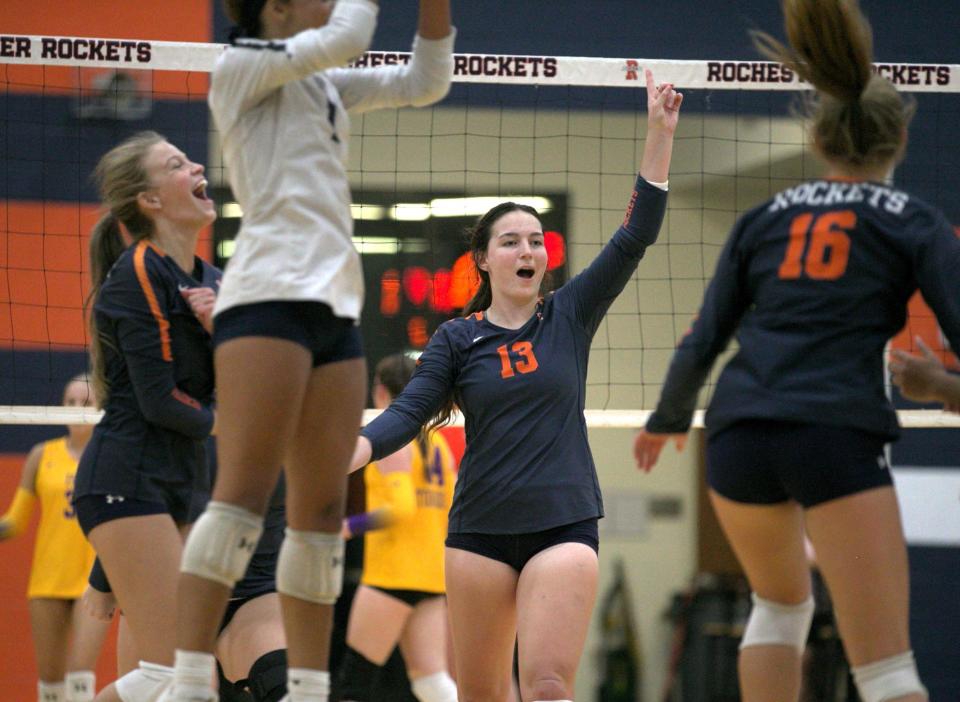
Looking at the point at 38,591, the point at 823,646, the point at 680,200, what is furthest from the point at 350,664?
the point at 680,200

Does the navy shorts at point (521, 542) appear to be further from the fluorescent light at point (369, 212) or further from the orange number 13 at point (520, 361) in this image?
the fluorescent light at point (369, 212)

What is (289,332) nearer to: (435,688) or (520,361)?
(520,361)

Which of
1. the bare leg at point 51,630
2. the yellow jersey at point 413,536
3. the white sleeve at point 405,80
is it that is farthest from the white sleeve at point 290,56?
the bare leg at point 51,630

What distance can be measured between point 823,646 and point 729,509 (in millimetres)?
5175

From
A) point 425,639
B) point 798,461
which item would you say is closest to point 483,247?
point 798,461

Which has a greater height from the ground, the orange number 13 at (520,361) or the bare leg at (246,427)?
the orange number 13 at (520,361)

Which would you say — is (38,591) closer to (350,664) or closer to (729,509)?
(350,664)

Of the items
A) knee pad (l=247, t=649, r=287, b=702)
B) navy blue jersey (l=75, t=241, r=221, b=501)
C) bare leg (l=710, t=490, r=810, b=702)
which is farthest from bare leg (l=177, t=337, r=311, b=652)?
knee pad (l=247, t=649, r=287, b=702)

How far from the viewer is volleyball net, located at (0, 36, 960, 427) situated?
24.2 ft

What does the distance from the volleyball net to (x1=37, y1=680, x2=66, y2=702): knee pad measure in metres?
1.55

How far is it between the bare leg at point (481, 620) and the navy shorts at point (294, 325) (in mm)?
1326

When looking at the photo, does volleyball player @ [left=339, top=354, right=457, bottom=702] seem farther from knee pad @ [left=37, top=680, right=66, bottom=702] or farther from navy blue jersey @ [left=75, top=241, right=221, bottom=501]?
navy blue jersey @ [left=75, top=241, right=221, bottom=501]

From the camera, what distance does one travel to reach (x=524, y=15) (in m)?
8.00

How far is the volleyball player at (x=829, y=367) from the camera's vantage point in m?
2.67
